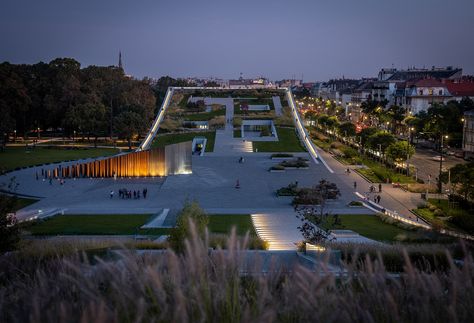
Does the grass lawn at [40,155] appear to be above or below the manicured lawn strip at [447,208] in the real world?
above

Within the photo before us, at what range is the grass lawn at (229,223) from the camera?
879 inches

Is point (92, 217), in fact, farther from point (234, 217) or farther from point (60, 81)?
point (60, 81)

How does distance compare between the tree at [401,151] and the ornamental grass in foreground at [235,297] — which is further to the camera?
the tree at [401,151]

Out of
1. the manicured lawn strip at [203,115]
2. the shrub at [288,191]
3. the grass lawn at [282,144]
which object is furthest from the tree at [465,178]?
the manicured lawn strip at [203,115]

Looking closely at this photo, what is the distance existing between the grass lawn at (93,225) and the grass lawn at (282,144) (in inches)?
Result: 1014

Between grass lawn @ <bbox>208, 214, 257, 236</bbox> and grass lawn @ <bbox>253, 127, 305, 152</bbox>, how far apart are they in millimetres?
24716

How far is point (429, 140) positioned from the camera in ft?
215

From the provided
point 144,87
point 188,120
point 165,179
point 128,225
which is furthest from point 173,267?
point 144,87

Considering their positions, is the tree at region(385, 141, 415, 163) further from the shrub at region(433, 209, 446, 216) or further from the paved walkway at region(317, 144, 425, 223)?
the shrub at region(433, 209, 446, 216)

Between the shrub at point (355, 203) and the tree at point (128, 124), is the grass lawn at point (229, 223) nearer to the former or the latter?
the shrub at point (355, 203)

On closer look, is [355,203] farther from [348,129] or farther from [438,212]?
[348,129]

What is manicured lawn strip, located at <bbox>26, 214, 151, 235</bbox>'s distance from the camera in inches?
853

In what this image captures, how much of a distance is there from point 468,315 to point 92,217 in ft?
75.4

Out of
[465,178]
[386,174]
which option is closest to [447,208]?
[465,178]
